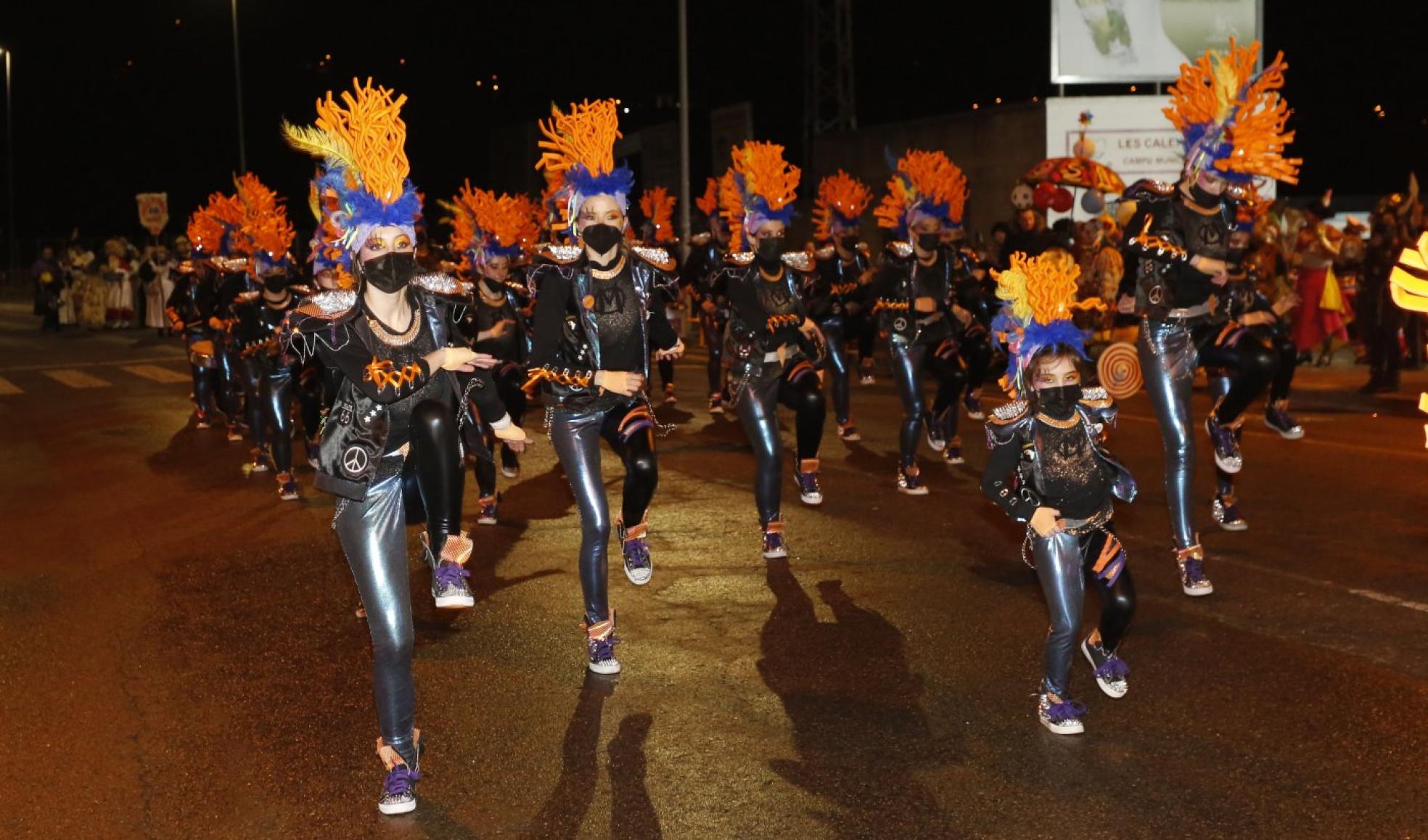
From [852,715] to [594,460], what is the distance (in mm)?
1644

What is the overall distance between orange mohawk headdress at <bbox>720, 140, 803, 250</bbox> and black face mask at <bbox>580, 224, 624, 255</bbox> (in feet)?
9.26

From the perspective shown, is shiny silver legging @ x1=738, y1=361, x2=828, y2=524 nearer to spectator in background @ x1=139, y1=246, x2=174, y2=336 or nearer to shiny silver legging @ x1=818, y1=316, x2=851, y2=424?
shiny silver legging @ x1=818, y1=316, x2=851, y2=424

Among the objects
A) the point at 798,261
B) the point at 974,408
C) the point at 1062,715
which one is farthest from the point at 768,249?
the point at 974,408

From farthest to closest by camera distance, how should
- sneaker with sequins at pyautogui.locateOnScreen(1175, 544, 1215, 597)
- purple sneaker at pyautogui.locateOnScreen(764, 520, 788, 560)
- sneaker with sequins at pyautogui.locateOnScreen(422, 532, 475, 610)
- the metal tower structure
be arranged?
the metal tower structure, purple sneaker at pyautogui.locateOnScreen(764, 520, 788, 560), sneaker with sequins at pyautogui.locateOnScreen(1175, 544, 1215, 597), sneaker with sequins at pyautogui.locateOnScreen(422, 532, 475, 610)

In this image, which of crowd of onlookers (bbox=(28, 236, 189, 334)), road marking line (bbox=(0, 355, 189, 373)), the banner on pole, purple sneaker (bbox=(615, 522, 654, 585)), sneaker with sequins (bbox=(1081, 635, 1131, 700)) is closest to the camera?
sneaker with sequins (bbox=(1081, 635, 1131, 700))

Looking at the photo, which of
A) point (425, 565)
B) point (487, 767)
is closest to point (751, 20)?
point (425, 565)

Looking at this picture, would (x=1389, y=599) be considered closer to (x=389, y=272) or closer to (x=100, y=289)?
(x=389, y=272)

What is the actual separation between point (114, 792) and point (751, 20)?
1642 inches

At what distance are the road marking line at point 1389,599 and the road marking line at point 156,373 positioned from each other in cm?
1804

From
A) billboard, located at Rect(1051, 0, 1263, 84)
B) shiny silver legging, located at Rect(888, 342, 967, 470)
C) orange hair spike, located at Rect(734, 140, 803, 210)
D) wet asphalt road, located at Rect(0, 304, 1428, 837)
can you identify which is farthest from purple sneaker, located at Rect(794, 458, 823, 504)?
billboard, located at Rect(1051, 0, 1263, 84)

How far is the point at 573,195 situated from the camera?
22.2ft

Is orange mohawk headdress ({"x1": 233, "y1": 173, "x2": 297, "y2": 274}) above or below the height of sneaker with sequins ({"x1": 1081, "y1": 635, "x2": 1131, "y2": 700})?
above

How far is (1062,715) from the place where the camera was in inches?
225

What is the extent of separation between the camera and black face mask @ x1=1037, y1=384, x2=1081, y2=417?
5.73m
